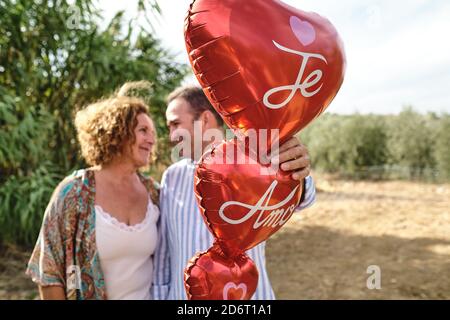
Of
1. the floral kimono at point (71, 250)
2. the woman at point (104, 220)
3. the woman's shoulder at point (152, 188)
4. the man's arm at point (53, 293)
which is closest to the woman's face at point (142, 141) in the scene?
the woman at point (104, 220)

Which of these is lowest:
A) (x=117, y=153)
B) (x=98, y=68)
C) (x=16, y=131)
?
(x=117, y=153)

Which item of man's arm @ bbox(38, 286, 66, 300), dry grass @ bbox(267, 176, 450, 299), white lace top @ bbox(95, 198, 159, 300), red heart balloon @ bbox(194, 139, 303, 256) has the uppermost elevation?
red heart balloon @ bbox(194, 139, 303, 256)

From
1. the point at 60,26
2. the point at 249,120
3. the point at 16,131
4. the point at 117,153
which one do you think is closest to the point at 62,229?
the point at 117,153

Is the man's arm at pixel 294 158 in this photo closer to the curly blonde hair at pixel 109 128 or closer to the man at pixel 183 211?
the man at pixel 183 211

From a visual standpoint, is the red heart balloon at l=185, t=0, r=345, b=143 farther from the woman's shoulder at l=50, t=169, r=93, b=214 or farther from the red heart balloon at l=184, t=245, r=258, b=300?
the woman's shoulder at l=50, t=169, r=93, b=214

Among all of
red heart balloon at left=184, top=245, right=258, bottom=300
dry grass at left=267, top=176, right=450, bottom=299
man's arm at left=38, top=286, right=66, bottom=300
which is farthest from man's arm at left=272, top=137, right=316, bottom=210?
dry grass at left=267, top=176, right=450, bottom=299

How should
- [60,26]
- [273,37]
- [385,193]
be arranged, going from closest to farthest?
[273,37] → [60,26] → [385,193]

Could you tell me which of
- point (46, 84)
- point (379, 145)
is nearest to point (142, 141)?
point (46, 84)

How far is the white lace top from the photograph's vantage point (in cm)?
142

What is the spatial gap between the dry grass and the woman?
2387 mm

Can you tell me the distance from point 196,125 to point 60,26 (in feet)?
10.0

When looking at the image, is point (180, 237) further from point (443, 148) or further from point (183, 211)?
point (443, 148)

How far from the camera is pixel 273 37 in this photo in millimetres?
812
